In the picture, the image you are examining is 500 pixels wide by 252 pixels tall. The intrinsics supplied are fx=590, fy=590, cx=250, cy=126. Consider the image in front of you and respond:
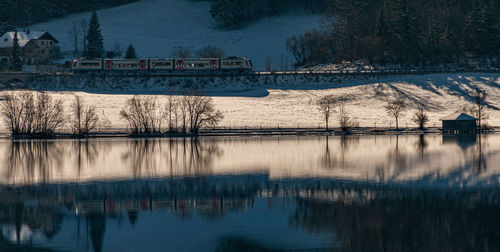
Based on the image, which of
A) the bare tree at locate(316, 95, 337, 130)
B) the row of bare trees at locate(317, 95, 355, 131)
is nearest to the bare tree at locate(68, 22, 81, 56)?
the bare tree at locate(316, 95, 337, 130)

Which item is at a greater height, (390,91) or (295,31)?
(295,31)

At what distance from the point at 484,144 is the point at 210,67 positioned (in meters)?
52.7

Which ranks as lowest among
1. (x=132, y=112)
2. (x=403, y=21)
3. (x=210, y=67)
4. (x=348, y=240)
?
Result: (x=348, y=240)

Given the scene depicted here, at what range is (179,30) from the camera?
15075 cm

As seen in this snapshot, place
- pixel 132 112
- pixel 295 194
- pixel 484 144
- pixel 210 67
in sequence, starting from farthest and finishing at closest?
pixel 210 67
pixel 132 112
pixel 484 144
pixel 295 194

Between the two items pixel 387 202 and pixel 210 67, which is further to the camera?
pixel 210 67

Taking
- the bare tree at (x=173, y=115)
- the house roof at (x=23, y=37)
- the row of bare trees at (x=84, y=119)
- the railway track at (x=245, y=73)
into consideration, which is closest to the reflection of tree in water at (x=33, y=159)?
the row of bare trees at (x=84, y=119)

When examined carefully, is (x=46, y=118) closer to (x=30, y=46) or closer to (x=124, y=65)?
(x=124, y=65)

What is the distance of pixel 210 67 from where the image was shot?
99.9m

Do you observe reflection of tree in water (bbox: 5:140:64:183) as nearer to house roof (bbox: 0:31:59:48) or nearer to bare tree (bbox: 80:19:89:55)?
house roof (bbox: 0:31:59:48)

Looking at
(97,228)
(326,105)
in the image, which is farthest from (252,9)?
(97,228)

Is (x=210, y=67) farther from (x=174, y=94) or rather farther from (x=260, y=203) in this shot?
(x=260, y=203)

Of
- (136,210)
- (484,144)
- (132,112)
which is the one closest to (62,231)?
(136,210)

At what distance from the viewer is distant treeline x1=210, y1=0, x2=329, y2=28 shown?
151375 millimetres
